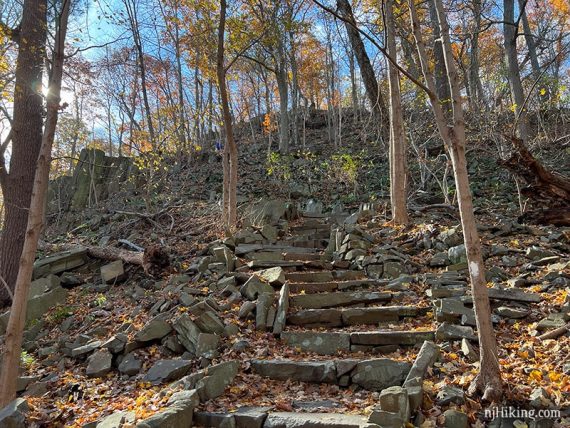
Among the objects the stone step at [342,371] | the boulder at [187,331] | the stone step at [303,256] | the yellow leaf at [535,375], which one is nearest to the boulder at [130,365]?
the boulder at [187,331]

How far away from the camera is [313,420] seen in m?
3.19

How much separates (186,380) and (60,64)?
3.56 metres

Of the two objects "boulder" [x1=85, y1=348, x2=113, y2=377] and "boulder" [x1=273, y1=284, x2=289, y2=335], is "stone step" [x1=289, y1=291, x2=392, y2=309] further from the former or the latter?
"boulder" [x1=85, y1=348, x2=113, y2=377]

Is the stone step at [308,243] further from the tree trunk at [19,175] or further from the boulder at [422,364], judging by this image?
the tree trunk at [19,175]

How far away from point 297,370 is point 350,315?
55.6 inches

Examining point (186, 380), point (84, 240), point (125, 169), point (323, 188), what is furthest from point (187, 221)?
point (125, 169)

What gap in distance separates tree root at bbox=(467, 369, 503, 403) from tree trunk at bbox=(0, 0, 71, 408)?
431 cm

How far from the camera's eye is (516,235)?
7195mm

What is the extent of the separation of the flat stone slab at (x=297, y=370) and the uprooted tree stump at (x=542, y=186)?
5.30 m

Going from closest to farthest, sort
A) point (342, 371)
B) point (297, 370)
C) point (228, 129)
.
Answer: point (342, 371)
point (297, 370)
point (228, 129)

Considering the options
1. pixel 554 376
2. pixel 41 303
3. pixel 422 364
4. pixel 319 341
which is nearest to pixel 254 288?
pixel 319 341

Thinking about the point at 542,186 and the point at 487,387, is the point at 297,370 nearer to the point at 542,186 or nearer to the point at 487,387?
the point at 487,387

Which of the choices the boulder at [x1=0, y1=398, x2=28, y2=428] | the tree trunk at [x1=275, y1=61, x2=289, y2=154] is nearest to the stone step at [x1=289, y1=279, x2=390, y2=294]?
the boulder at [x1=0, y1=398, x2=28, y2=428]

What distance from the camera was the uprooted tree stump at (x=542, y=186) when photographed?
22.9 feet
